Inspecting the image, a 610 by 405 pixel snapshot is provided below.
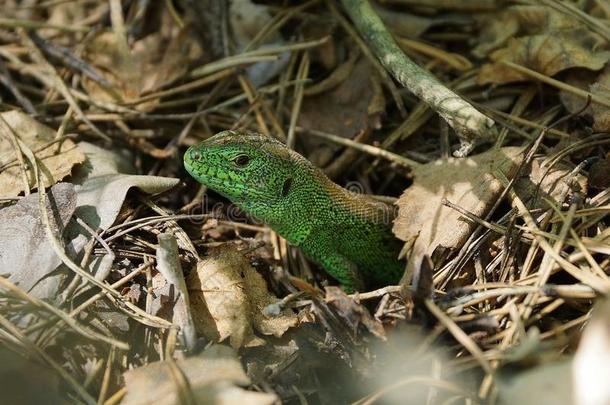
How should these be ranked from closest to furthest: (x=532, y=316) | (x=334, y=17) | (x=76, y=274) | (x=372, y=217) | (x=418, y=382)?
(x=418, y=382)
(x=532, y=316)
(x=76, y=274)
(x=372, y=217)
(x=334, y=17)

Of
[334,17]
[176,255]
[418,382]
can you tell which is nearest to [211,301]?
[176,255]

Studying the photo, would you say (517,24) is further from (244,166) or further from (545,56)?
(244,166)

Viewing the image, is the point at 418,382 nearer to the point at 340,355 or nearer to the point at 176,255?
the point at 340,355

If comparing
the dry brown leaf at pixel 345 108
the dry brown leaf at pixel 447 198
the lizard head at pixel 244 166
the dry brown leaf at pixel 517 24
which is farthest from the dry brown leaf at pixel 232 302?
the dry brown leaf at pixel 517 24

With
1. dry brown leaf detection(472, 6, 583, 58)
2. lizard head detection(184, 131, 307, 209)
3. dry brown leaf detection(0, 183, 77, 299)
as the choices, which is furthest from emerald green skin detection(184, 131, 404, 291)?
dry brown leaf detection(472, 6, 583, 58)

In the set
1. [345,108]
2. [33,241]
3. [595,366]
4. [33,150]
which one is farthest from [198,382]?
[345,108]
